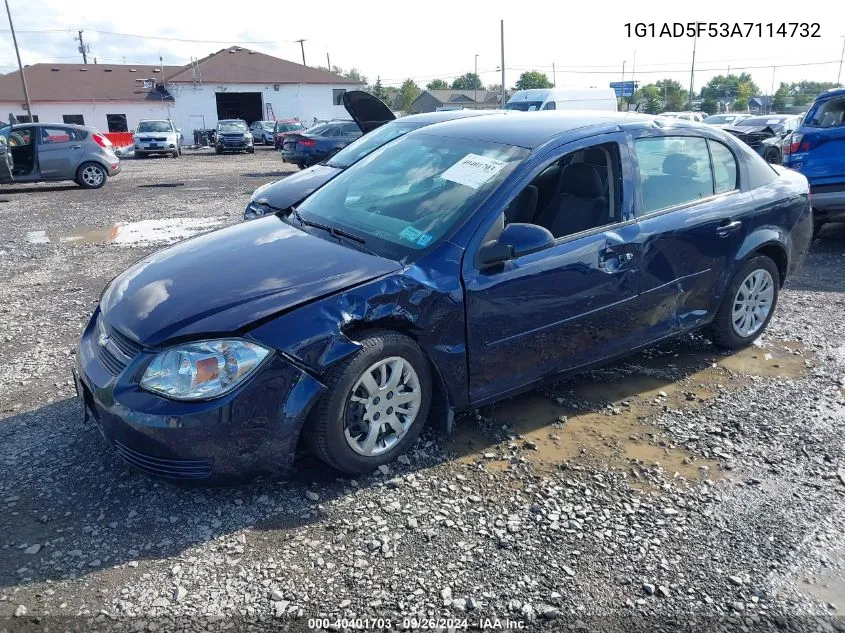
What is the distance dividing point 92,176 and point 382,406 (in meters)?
15.4

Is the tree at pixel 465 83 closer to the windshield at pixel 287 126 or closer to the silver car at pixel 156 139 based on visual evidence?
the windshield at pixel 287 126

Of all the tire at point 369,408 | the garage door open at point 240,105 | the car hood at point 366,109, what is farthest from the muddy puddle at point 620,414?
the garage door open at point 240,105

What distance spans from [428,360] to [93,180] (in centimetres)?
1542

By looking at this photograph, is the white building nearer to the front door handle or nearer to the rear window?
the rear window

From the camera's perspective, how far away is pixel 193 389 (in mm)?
2922

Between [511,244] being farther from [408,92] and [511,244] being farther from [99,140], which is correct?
[408,92]

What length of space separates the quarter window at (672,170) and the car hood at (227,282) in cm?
186

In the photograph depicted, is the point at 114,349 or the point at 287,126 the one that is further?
the point at 287,126

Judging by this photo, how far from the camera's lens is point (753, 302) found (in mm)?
5043

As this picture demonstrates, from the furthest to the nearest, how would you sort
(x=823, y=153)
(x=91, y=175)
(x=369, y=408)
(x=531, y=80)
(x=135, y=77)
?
(x=531, y=80) → (x=135, y=77) → (x=91, y=175) → (x=823, y=153) → (x=369, y=408)

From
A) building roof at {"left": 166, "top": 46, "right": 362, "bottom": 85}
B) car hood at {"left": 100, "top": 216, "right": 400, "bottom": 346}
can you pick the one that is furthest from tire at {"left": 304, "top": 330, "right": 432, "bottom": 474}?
building roof at {"left": 166, "top": 46, "right": 362, "bottom": 85}

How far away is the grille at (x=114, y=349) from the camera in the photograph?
3.09 m

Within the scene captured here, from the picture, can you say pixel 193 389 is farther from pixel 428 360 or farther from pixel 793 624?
pixel 793 624

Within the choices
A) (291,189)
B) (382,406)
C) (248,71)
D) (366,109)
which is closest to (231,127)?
(248,71)
